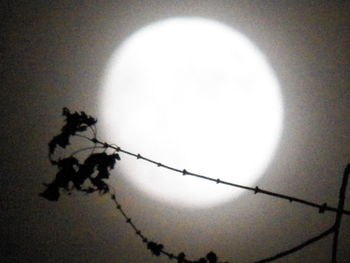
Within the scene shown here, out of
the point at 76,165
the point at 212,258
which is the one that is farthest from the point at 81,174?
the point at 212,258

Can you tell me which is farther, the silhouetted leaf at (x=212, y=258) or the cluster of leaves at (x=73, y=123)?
the silhouetted leaf at (x=212, y=258)

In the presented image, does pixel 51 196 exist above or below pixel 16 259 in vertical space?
below

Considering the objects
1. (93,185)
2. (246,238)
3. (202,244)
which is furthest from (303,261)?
(93,185)

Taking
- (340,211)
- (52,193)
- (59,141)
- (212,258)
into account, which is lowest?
(52,193)

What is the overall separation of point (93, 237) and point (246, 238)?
1584 inches

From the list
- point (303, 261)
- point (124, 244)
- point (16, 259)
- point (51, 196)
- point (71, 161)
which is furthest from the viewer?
point (124, 244)

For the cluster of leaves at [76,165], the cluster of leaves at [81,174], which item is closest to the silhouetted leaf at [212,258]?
the cluster of leaves at [76,165]

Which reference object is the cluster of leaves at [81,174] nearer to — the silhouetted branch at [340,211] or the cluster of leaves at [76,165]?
the cluster of leaves at [76,165]

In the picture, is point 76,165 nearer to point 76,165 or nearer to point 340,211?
point 76,165

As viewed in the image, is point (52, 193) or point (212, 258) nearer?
point (52, 193)

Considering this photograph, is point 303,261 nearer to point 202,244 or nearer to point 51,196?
point 202,244

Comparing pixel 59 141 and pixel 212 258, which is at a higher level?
pixel 212 258

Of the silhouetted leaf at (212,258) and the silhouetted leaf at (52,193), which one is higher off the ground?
the silhouetted leaf at (212,258)

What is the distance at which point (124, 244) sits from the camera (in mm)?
84312
